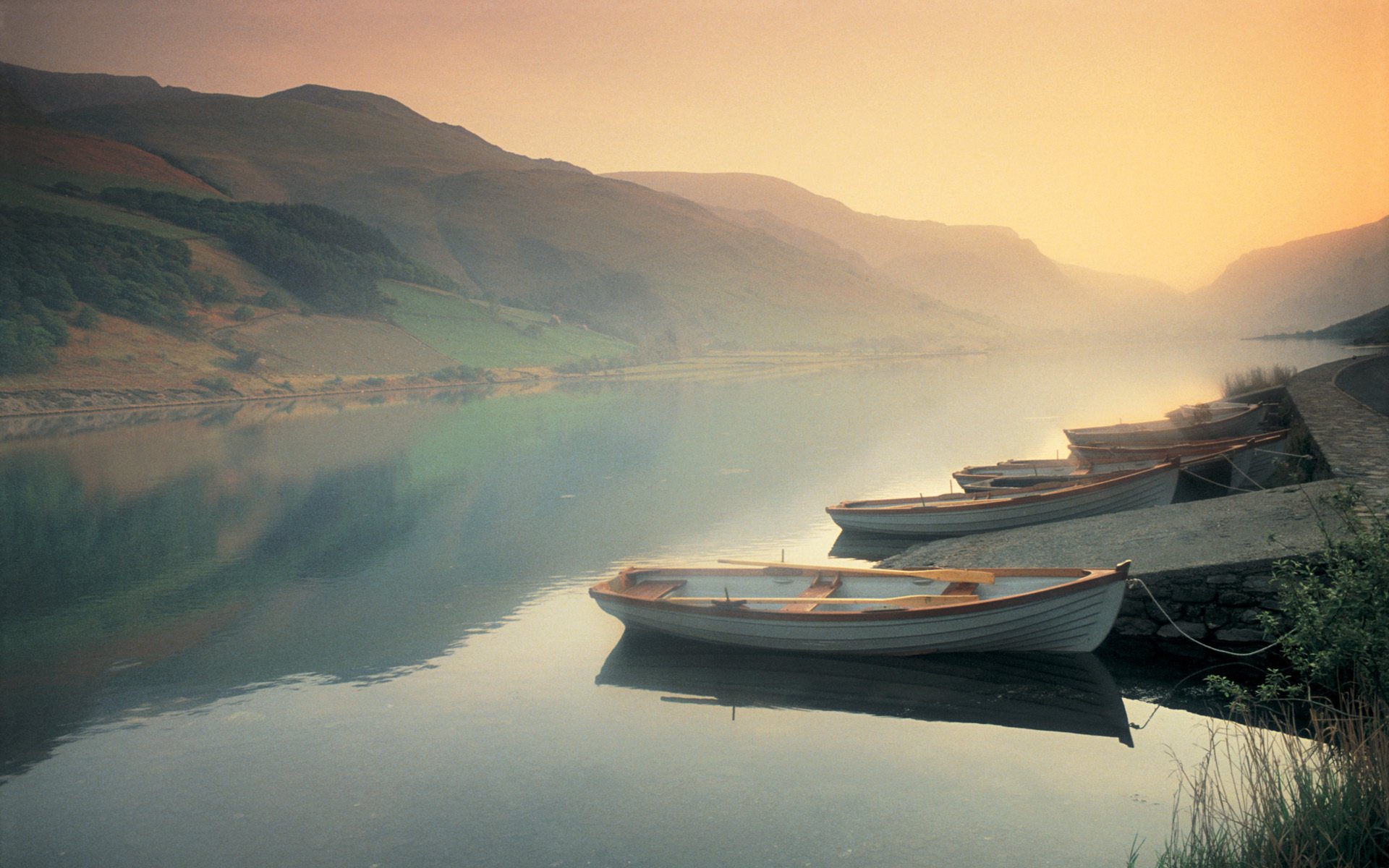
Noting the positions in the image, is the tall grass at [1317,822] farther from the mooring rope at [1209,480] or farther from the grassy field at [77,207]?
the grassy field at [77,207]

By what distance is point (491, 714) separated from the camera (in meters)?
11.2

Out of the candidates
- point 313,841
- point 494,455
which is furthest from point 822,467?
point 313,841

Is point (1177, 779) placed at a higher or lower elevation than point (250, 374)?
lower

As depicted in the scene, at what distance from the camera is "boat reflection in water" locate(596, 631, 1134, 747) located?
33.6 ft

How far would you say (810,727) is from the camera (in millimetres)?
10281

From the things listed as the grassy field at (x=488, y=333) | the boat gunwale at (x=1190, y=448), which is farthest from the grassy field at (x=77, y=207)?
the boat gunwale at (x=1190, y=448)

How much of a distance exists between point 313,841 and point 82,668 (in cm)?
744

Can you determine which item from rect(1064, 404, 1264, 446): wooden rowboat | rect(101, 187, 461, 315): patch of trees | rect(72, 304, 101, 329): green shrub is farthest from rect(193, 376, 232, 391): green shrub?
rect(1064, 404, 1264, 446): wooden rowboat

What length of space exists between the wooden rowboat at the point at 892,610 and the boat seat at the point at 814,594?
2 centimetres

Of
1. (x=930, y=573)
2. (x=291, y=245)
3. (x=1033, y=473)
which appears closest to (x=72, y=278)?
(x=291, y=245)

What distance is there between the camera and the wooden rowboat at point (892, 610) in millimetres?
11148

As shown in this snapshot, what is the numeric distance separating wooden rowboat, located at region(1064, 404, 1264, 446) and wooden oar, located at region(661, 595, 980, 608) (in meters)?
15.1

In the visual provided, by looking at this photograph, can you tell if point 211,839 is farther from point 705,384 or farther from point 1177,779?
point 705,384

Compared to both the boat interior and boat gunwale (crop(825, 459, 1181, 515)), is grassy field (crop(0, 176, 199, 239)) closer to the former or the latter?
boat gunwale (crop(825, 459, 1181, 515))
